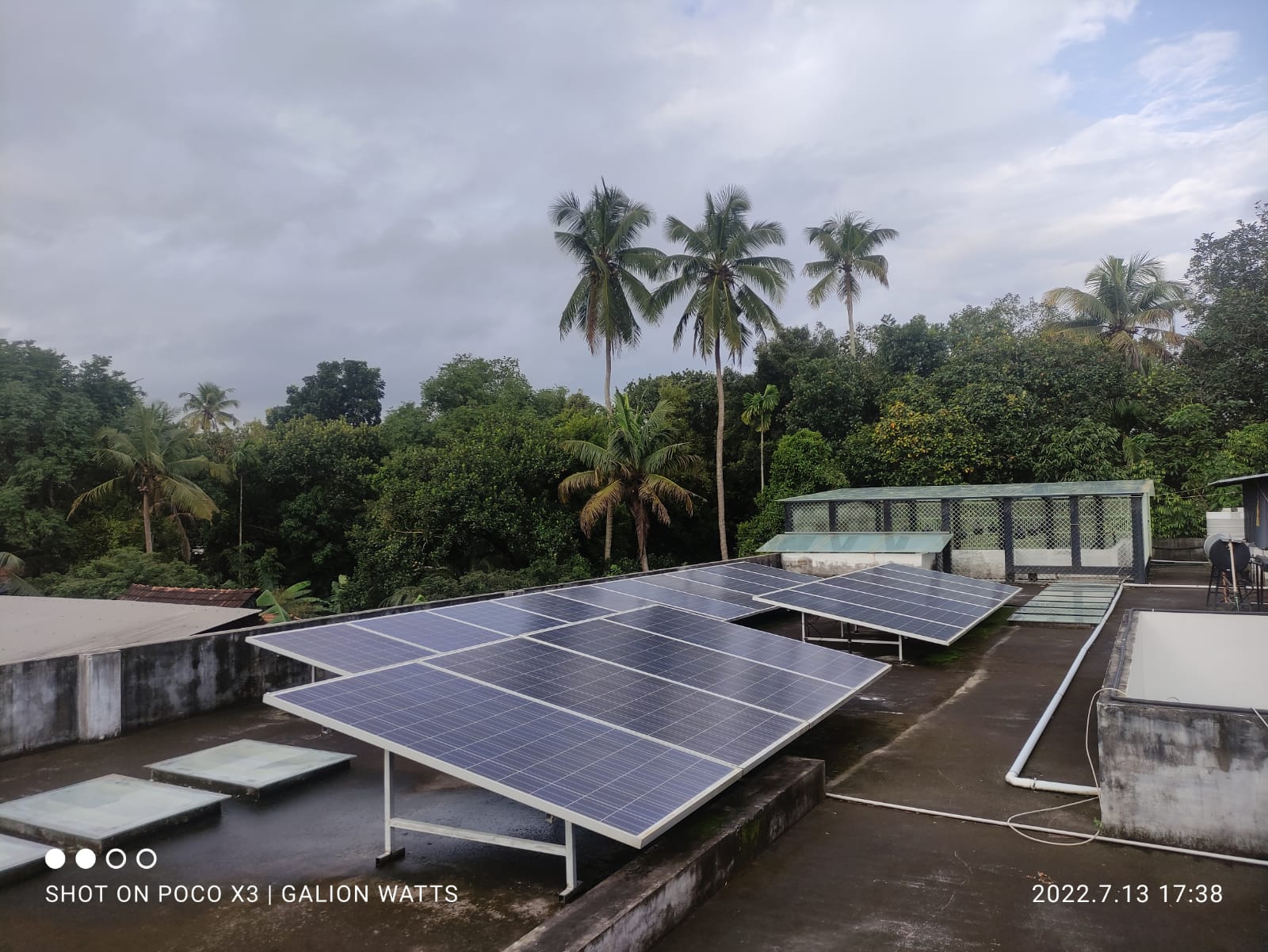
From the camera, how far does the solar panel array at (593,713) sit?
499 cm

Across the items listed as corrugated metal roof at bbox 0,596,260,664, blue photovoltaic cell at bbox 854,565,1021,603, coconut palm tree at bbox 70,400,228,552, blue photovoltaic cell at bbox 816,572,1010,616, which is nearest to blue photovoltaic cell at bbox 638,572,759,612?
blue photovoltaic cell at bbox 816,572,1010,616

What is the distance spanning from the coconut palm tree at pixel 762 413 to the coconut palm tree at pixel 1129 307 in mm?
13351

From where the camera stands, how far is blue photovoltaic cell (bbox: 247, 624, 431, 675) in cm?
698

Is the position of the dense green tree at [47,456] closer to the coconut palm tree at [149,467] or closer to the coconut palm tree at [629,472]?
the coconut palm tree at [149,467]

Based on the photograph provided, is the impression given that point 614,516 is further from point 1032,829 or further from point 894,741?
point 1032,829

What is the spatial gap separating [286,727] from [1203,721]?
910 cm

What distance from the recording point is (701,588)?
47.3 feet

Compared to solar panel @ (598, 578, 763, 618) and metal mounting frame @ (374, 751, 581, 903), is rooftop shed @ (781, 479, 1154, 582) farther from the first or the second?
metal mounting frame @ (374, 751, 581, 903)

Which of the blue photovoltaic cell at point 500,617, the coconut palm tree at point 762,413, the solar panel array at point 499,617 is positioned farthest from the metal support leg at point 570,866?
the coconut palm tree at point 762,413

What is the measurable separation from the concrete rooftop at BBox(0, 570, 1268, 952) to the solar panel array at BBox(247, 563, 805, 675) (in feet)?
4.20

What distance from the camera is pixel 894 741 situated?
8.85m

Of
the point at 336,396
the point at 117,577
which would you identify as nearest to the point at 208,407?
the point at 336,396

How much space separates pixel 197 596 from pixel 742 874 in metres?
13.8

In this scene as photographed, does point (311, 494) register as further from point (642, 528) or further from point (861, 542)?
point (861, 542)
